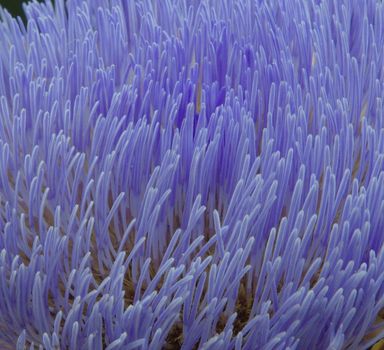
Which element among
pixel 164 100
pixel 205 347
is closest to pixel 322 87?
pixel 164 100

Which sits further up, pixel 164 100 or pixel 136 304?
pixel 164 100

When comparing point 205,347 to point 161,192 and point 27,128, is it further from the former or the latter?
point 27,128

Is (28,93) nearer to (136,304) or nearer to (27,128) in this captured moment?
(27,128)

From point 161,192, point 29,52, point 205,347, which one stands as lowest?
point 205,347

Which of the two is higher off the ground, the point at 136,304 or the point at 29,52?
the point at 29,52

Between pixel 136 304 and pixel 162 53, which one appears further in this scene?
pixel 162 53

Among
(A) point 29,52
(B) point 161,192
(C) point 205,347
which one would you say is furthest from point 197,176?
(A) point 29,52
